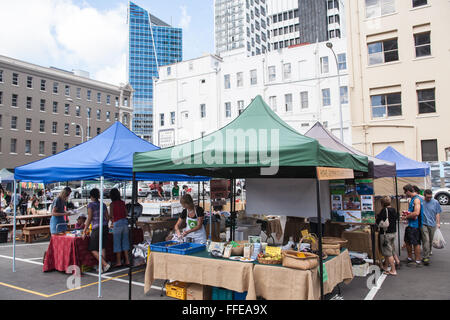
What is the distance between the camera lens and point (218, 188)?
9.81 meters

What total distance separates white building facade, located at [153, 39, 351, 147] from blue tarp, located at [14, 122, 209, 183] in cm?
2513

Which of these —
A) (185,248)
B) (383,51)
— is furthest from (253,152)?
(383,51)

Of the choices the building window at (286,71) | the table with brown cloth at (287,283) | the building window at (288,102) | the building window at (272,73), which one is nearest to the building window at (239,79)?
the building window at (272,73)

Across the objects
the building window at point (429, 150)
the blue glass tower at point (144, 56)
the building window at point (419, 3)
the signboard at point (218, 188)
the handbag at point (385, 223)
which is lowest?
the handbag at point (385, 223)

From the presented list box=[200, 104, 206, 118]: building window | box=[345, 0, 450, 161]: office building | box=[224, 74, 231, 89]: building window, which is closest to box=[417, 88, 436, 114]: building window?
box=[345, 0, 450, 161]: office building

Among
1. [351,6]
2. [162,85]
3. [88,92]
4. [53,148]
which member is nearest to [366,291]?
[351,6]

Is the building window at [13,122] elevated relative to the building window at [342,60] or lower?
lower

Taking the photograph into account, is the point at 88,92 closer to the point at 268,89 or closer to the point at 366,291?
the point at 268,89

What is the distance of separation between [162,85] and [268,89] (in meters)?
16.3

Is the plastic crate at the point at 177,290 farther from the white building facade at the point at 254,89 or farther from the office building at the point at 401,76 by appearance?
the white building facade at the point at 254,89

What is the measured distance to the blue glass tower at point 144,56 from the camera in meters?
137

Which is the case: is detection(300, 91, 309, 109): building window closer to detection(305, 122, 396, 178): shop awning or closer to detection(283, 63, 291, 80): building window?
detection(283, 63, 291, 80): building window

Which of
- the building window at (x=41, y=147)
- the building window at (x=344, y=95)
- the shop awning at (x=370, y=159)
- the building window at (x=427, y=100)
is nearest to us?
the shop awning at (x=370, y=159)

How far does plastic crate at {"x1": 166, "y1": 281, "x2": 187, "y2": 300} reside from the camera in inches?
223
